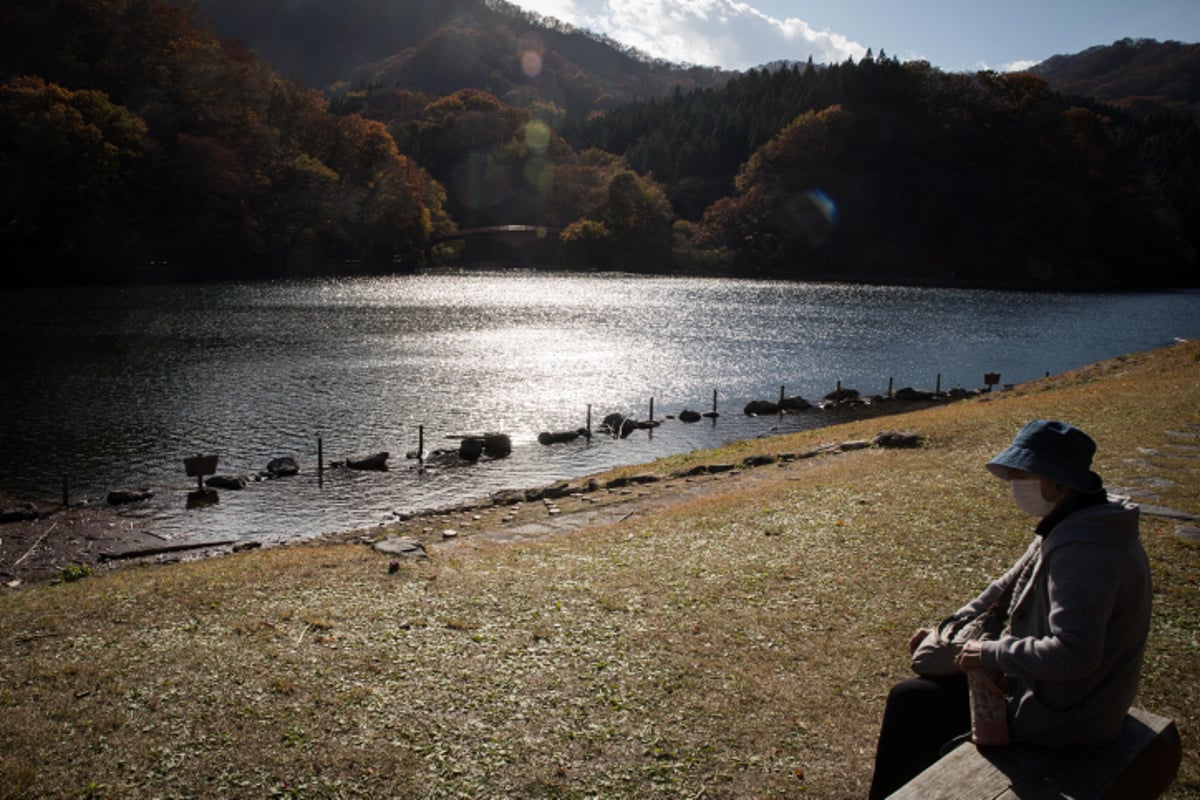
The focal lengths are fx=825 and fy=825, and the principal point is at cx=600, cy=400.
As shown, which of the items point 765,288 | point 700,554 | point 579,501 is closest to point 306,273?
point 765,288

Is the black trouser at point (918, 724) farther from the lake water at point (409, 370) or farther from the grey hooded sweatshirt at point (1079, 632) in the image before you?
the lake water at point (409, 370)

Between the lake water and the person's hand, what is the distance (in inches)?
786

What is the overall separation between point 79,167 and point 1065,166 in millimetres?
142820

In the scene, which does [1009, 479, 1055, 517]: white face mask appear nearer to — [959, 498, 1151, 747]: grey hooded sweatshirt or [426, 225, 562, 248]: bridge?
[959, 498, 1151, 747]: grey hooded sweatshirt

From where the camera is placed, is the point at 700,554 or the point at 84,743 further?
the point at 700,554

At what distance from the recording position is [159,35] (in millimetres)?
101312

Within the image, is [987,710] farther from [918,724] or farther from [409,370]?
[409,370]

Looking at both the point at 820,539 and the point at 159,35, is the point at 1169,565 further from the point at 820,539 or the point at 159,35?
the point at 159,35

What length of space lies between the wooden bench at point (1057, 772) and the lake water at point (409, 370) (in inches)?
783

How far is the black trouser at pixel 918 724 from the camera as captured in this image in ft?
16.8

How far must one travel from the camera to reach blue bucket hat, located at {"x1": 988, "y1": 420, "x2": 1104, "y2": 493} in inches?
172

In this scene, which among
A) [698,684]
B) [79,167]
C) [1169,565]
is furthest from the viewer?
[79,167]

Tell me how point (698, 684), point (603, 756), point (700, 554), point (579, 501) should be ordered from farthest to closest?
point (579, 501), point (700, 554), point (698, 684), point (603, 756)

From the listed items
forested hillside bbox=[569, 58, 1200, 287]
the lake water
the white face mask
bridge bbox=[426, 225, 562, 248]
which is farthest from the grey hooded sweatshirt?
bridge bbox=[426, 225, 562, 248]
